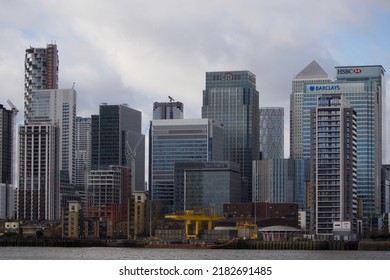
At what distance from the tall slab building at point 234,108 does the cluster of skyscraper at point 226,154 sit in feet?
0.46

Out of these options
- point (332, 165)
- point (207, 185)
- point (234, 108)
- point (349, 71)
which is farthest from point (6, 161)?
point (332, 165)

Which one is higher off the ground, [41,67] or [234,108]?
[41,67]

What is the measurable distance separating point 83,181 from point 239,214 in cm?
5504

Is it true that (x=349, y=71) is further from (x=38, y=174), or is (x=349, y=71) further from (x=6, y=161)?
(x=6, y=161)

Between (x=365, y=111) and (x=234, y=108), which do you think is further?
(x=234, y=108)

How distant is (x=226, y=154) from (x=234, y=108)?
27.3 ft

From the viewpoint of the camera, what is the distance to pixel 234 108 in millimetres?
140250

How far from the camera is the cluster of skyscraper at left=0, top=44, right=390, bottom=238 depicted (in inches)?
3410

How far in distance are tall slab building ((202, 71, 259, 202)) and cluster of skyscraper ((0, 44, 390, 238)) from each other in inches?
5.6

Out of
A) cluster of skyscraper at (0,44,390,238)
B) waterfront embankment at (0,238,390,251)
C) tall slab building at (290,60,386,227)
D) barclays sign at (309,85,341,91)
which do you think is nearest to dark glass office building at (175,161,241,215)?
cluster of skyscraper at (0,44,390,238)

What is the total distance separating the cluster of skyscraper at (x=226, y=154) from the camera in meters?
86.6

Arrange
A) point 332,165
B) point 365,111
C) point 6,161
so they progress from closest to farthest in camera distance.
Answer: point 332,165, point 365,111, point 6,161

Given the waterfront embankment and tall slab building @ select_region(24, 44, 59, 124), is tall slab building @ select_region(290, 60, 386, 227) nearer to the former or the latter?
the waterfront embankment

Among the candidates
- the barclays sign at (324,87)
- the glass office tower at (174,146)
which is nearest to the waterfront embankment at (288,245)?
the barclays sign at (324,87)
